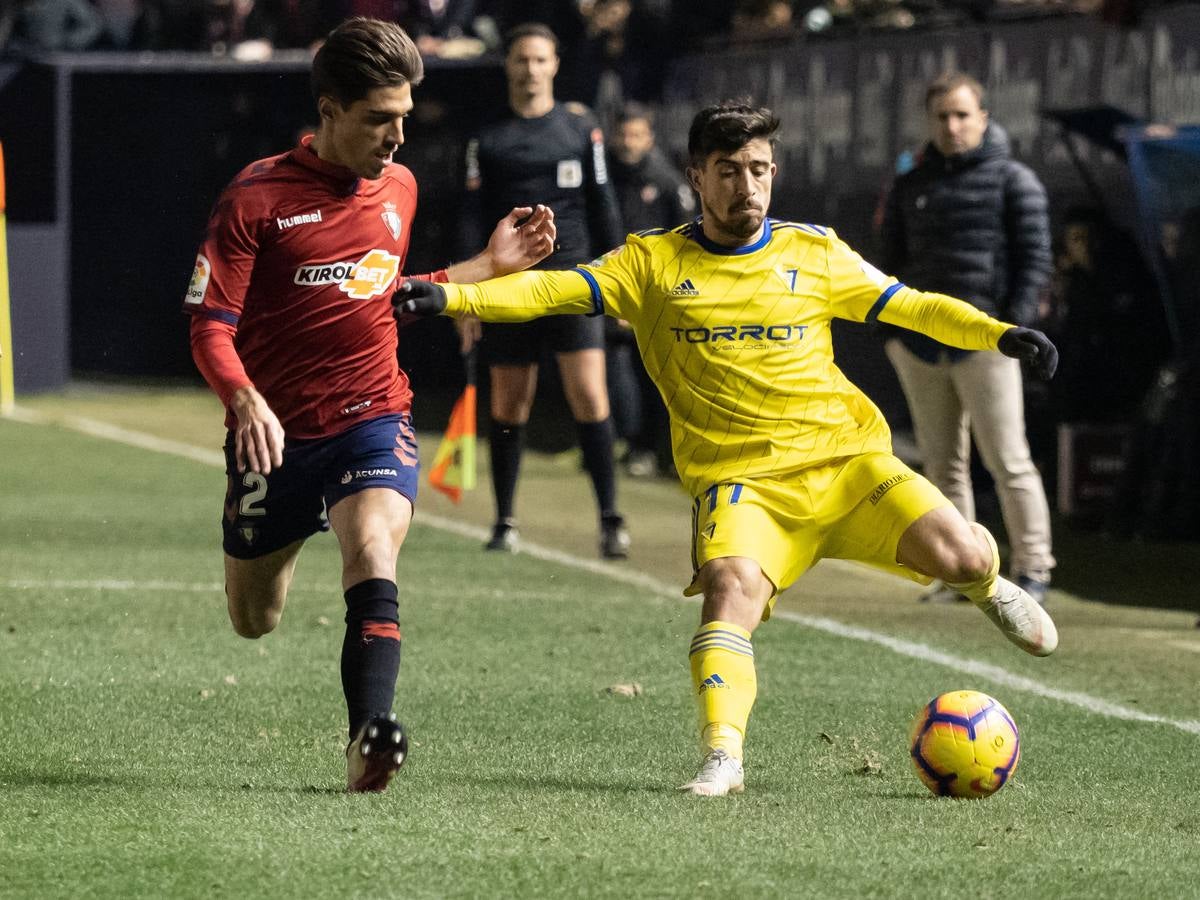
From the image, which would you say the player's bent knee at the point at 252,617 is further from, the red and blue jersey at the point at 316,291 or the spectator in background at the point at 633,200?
the spectator in background at the point at 633,200

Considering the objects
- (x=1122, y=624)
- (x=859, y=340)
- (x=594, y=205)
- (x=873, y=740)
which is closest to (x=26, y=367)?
(x=859, y=340)

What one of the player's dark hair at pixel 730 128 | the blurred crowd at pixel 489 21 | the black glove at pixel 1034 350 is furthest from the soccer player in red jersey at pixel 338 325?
the blurred crowd at pixel 489 21

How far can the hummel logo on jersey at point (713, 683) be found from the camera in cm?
602

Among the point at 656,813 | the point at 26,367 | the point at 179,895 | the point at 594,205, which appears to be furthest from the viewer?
the point at 26,367

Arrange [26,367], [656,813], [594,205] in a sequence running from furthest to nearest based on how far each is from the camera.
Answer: [26,367] → [594,205] → [656,813]

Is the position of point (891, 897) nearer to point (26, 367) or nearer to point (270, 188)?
point (270, 188)

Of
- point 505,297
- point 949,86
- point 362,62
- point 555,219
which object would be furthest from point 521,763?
point 555,219

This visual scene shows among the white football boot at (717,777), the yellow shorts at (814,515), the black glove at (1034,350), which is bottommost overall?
the white football boot at (717,777)

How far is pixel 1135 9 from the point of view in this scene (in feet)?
42.3

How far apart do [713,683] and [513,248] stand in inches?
54.8

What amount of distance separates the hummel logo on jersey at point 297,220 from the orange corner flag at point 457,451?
5.83 meters

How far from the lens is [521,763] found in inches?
255

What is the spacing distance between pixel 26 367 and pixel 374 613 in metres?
16.4

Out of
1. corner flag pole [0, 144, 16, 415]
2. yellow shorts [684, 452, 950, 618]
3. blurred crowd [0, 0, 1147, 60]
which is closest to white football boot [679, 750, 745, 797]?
yellow shorts [684, 452, 950, 618]
